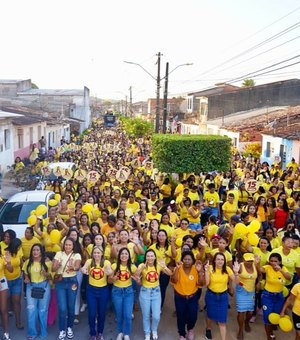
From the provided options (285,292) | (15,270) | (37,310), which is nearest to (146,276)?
(37,310)

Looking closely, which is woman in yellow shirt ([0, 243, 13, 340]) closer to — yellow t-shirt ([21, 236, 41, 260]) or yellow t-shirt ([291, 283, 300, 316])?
yellow t-shirt ([21, 236, 41, 260])

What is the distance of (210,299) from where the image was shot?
5840 millimetres

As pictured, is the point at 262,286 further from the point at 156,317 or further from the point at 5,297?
the point at 5,297

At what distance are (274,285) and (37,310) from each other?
3301 mm

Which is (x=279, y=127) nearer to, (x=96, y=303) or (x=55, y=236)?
(x=55, y=236)

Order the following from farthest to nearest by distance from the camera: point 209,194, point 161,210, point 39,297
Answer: point 209,194 < point 161,210 < point 39,297

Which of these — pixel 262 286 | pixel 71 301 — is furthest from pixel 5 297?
pixel 262 286

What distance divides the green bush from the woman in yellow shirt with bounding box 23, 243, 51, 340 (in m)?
9.76

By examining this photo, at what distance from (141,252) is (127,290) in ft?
2.75

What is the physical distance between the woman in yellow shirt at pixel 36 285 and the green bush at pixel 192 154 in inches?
384

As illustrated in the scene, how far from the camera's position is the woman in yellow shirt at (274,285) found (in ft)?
18.9

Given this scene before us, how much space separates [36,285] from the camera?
578cm

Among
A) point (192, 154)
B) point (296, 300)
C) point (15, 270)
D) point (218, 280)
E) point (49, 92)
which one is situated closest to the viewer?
point (296, 300)

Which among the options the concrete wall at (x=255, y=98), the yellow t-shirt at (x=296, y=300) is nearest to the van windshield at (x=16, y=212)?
the yellow t-shirt at (x=296, y=300)
